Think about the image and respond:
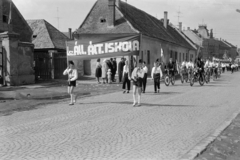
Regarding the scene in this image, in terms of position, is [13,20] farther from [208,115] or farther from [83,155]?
[83,155]

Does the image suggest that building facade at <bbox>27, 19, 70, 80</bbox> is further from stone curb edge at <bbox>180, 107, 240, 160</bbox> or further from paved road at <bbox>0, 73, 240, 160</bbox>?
stone curb edge at <bbox>180, 107, 240, 160</bbox>

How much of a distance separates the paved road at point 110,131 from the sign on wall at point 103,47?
97.0 inches

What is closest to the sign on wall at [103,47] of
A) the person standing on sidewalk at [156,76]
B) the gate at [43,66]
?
the person standing on sidewalk at [156,76]

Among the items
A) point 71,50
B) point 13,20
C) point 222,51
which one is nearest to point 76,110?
point 71,50

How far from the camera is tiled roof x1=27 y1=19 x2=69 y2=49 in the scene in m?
37.1

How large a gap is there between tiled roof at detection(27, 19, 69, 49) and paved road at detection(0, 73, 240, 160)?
2565 centimetres

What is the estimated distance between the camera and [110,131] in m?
7.82

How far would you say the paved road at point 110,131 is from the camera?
5.97 metres

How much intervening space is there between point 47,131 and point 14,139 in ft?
3.05

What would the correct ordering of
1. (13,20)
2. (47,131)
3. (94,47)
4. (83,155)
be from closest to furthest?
(83,155)
(47,131)
(94,47)
(13,20)

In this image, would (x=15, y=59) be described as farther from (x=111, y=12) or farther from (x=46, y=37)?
(x=46, y=37)

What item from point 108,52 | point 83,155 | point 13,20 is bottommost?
point 83,155

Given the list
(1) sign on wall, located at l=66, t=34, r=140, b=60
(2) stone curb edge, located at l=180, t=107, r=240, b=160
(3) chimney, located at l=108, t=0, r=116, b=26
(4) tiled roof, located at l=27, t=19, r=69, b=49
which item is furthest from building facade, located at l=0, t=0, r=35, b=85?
(4) tiled roof, located at l=27, t=19, r=69, b=49

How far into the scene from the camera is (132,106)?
1229 centimetres
